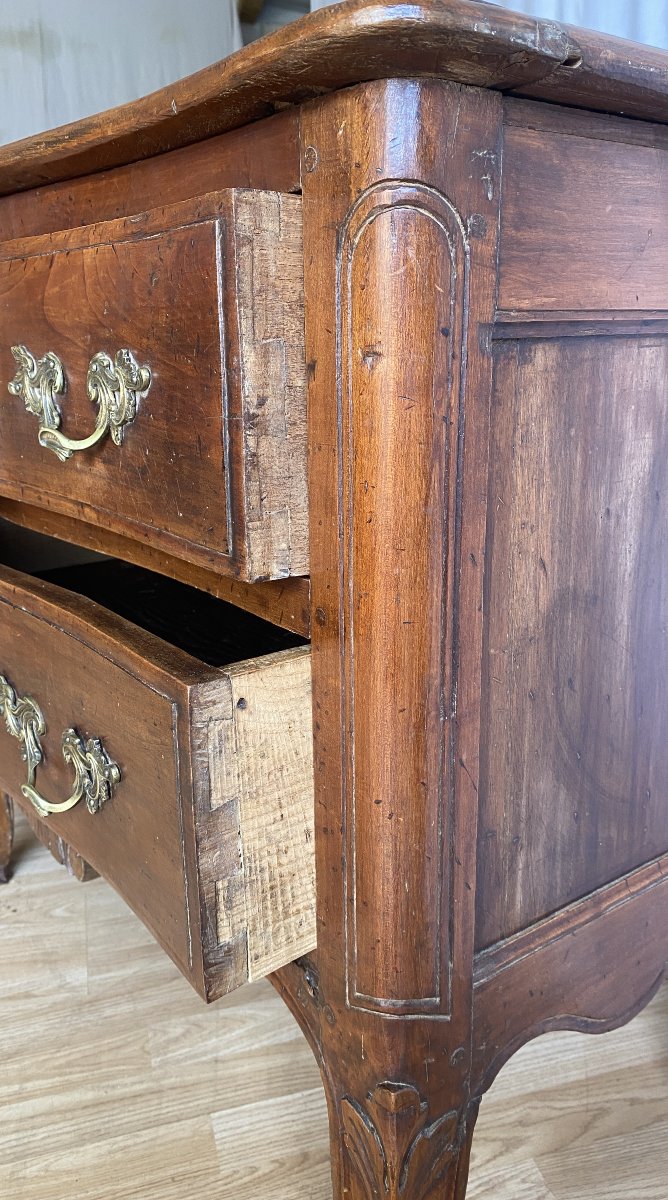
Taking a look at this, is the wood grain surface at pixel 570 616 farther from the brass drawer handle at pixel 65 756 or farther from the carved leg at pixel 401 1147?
the brass drawer handle at pixel 65 756

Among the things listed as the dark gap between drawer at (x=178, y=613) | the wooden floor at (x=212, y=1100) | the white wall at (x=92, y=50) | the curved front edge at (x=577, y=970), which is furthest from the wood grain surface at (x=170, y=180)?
the wooden floor at (x=212, y=1100)

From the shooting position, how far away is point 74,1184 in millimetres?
696

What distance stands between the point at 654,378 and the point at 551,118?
158 millimetres

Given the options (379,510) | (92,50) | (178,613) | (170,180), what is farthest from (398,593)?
(92,50)

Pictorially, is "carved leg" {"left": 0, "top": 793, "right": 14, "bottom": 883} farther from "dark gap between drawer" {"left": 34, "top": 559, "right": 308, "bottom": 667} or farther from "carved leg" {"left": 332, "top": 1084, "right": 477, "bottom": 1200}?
"carved leg" {"left": 332, "top": 1084, "right": 477, "bottom": 1200}

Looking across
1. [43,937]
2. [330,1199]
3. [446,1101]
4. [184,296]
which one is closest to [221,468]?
[184,296]

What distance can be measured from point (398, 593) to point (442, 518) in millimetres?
40

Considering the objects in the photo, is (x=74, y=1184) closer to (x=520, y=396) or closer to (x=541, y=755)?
(x=541, y=755)

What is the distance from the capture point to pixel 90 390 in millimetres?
518

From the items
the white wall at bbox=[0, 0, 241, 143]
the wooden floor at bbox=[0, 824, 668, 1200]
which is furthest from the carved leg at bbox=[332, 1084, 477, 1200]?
the white wall at bbox=[0, 0, 241, 143]

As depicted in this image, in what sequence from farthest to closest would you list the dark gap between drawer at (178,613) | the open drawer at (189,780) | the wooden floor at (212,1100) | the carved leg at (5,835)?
the carved leg at (5,835)
the dark gap between drawer at (178,613)
the wooden floor at (212,1100)
the open drawer at (189,780)

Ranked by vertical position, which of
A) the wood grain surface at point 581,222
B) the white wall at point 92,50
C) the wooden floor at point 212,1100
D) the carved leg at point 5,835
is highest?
the white wall at point 92,50

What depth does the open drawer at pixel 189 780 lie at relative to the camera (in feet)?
A: 1.50

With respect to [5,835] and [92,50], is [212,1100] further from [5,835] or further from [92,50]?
[92,50]
